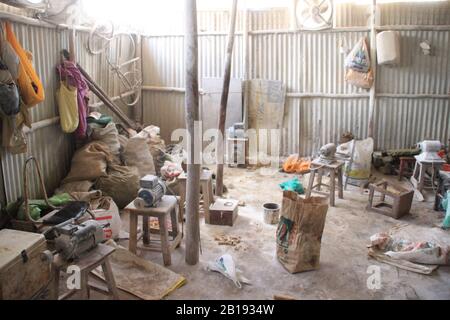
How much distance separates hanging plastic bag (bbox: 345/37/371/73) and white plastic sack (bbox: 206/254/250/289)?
5128 mm

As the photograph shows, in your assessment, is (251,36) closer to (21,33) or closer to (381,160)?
(381,160)

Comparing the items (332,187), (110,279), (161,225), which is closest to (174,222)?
(161,225)

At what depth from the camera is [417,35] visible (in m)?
8.30

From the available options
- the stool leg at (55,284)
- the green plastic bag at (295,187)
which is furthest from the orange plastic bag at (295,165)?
the stool leg at (55,284)

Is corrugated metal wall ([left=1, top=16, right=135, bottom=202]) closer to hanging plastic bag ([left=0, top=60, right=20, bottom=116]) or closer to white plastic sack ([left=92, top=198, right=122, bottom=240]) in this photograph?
hanging plastic bag ([left=0, top=60, right=20, bottom=116])

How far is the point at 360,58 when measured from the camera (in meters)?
8.32

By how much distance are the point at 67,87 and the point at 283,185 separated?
12.0 ft

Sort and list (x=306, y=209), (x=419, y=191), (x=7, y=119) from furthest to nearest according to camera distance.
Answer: (x=419, y=191) → (x=7, y=119) → (x=306, y=209)

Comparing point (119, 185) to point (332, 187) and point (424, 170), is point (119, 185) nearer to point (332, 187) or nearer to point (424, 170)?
point (332, 187)

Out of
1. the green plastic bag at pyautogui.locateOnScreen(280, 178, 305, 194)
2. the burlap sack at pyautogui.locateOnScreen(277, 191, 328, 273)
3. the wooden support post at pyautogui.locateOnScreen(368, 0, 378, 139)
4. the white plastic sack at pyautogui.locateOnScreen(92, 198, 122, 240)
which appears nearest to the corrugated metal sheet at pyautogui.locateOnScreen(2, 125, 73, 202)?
the white plastic sack at pyautogui.locateOnScreen(92, 198, 122, 240)

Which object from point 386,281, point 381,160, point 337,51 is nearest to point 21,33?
point 386,281

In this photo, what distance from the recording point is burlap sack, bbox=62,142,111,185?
6.29 metres

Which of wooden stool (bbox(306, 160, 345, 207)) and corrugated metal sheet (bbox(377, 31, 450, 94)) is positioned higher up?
corrugated metal sheet (bbox(377, 31, 450, 94))

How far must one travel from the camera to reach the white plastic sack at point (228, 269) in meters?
4.51
